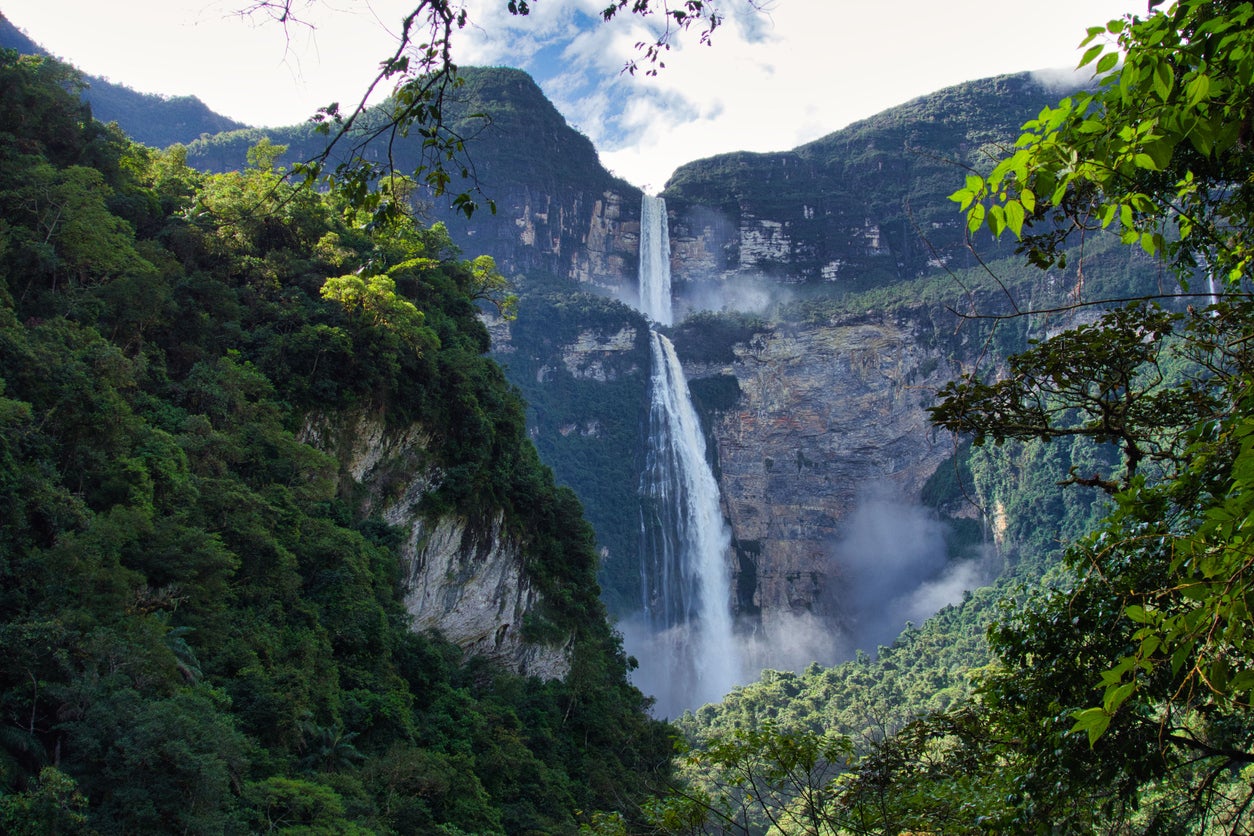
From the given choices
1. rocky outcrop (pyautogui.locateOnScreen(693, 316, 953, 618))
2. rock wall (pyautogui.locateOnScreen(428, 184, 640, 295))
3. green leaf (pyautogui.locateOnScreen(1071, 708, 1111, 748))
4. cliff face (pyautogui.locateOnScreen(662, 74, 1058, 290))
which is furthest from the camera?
Answer: cliff face (pyautogui.locateOnScreen(662, 74, 1058, 290))

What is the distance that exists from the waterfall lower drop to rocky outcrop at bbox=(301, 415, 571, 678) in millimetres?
28417

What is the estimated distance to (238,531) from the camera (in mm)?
12547

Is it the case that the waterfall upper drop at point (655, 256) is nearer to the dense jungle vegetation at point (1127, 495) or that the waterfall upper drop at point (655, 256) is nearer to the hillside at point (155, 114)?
the hillside at point (155, 114)

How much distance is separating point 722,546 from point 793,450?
8584mm

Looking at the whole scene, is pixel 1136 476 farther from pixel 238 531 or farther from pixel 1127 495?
pixel 238 531

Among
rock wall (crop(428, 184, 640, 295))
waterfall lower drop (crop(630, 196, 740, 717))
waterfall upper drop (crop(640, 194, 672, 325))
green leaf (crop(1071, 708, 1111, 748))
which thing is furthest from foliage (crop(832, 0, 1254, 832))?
waterfall upper drop (crop(640, 194, 672, 325))

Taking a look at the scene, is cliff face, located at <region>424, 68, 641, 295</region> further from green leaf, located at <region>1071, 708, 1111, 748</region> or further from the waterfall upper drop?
green leaf, located at <region>1071, 708, 1111, 748</region>

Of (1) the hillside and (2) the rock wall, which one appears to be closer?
(2) the rock wall

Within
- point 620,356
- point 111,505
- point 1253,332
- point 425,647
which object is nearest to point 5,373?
point 111,505

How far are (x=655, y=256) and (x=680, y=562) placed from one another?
90.0 ft

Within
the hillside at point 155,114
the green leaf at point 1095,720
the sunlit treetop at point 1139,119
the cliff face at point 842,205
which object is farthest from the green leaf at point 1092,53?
the hillside at point 155,114

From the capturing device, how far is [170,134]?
80.9m

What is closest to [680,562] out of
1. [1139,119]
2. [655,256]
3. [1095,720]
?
[655,256]

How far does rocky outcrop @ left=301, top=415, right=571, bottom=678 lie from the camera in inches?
681
